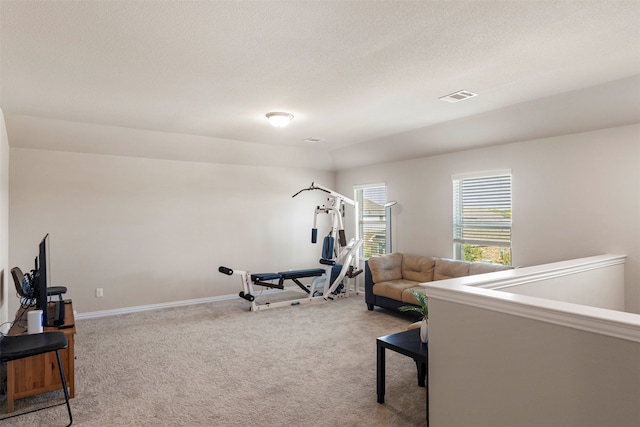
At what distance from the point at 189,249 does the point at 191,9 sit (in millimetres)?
4568

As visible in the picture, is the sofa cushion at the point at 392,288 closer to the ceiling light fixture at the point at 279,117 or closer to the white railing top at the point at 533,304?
the white railing top at the point at 533,304

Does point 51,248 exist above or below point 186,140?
below

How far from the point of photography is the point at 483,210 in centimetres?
523

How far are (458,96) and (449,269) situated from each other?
7.91 feet

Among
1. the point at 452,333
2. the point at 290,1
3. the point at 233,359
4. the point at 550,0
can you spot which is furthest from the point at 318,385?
the point at 550,0

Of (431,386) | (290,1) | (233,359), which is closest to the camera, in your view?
(290,1)

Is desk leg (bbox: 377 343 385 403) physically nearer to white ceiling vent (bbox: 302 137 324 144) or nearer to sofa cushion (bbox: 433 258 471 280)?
sofa cushion (bbox: 433 258 471 280)

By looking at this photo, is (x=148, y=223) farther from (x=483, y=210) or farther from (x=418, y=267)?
(x=483, y=210)

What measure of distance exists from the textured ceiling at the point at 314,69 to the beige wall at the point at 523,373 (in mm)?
1785

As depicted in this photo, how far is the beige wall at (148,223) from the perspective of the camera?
16.7 ft

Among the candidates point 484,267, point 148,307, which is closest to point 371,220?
point 484,267

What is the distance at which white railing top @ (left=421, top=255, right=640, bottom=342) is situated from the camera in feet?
5.19

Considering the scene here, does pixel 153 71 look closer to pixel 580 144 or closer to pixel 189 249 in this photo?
pixel 189 249

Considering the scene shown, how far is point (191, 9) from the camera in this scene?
2139 mm
